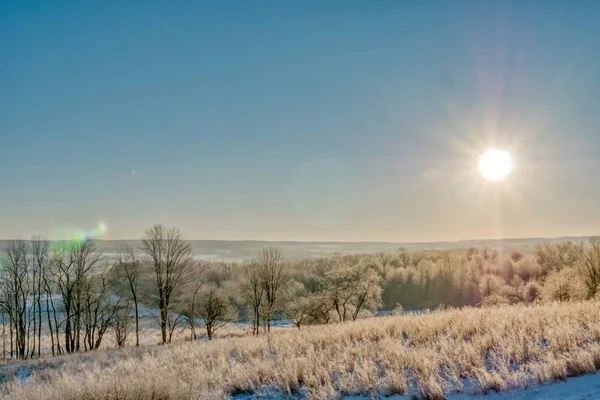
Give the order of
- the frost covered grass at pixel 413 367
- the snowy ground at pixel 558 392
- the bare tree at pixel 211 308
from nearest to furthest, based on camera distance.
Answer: the snowy ground at pixel 558 392 < the frost covered grass at pixel 413 367 < the bare tree at pixel 211 308

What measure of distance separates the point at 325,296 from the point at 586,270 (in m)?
31.3

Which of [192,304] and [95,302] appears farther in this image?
[192,304]

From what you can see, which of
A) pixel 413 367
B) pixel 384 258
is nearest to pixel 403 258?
pixel 384 258

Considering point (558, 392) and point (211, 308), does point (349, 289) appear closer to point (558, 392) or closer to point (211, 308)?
point (211, 308)

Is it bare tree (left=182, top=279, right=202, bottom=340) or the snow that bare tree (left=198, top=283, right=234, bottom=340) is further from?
the snow

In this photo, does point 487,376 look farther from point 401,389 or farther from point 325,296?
point 325,296

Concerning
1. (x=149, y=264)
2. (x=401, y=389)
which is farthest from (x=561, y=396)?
(x=149, y=264)

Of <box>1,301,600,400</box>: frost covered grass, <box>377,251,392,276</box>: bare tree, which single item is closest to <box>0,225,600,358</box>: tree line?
<box>1,301,600,400</box>: frost covered grass

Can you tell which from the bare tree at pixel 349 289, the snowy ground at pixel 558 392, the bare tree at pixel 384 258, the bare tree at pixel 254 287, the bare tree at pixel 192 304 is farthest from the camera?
the bare tree at pixel 384 258

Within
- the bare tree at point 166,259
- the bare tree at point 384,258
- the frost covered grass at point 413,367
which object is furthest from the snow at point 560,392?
the bare tree at point 384,258

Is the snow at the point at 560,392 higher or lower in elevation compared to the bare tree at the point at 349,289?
higher

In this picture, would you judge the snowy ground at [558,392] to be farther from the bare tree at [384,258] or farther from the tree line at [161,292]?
the bare tree at [384,258]

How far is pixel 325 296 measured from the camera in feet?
165

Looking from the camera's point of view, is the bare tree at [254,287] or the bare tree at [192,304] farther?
the bare tree at [254,287]
